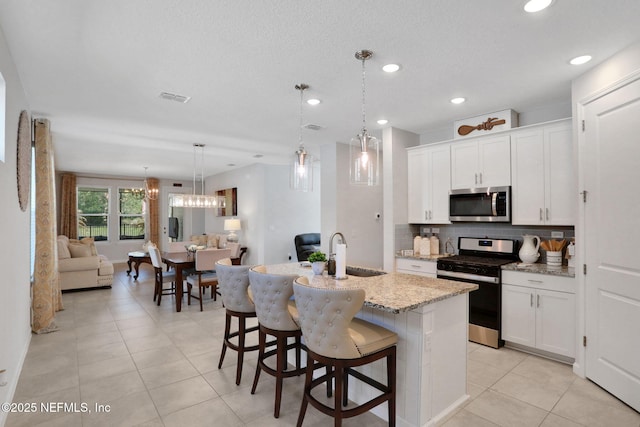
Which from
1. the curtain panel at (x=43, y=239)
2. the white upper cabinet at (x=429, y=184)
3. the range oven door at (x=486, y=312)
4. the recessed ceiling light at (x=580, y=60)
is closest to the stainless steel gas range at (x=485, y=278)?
the range oven door at (x=486, y=312)

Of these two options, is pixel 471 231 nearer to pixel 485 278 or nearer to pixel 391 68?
pixel 485 278

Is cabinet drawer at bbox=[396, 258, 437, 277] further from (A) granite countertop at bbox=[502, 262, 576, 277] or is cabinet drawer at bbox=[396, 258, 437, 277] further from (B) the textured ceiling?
(B) the textured ceiling

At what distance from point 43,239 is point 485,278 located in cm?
497

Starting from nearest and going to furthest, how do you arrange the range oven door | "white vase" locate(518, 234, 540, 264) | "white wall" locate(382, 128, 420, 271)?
the range oven door, "white vase" locate(518, 234, 540, 264), "white wall" locate(382, 128, 420, 271)

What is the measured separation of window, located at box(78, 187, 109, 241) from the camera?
962 cm

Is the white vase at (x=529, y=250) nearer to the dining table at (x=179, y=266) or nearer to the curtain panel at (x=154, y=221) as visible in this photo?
the dining table at (x=179, y=266)

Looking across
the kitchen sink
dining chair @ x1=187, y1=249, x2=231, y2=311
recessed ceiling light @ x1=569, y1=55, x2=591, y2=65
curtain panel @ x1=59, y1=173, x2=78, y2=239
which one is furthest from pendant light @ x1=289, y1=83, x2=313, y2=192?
curtain panel @ x1=59, y1=173, x2=78, y2=239

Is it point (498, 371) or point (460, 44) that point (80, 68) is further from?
point (498, 371)

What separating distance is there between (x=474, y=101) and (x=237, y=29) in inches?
98.7

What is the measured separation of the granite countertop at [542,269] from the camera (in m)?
3.09

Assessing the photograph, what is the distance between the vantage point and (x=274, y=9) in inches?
77.8

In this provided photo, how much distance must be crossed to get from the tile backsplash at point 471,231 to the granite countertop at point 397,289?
181cm

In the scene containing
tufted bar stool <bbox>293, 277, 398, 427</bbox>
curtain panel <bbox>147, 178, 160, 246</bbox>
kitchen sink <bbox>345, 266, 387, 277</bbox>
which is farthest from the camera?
curtain panel <bbox>147, 178, 160, 246</bbox>

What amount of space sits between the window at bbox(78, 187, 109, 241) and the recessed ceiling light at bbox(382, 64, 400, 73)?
9.91 m
